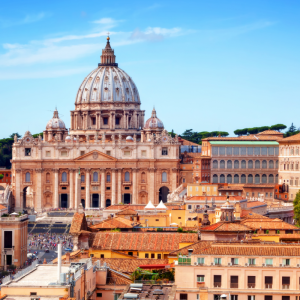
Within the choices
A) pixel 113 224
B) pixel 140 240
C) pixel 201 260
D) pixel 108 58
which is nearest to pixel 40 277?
pixel 201 260

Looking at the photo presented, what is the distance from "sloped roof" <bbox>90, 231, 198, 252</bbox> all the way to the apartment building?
1634 centimetres

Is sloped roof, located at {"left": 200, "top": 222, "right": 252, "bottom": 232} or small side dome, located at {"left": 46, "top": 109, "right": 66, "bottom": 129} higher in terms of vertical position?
small side dome, located at {"left": 46, "top": 109, "right": 66, "bottom": 129}

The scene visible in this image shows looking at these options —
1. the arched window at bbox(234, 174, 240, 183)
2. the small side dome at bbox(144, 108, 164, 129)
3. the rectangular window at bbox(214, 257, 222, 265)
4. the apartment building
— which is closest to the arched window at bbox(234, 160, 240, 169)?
the arched window at bbox(234, 174, 240, 183)

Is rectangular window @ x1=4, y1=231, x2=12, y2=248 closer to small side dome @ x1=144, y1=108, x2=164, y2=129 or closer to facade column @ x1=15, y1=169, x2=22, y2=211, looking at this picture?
facade column @ x1=15, y1=169, x2=22, y2=211

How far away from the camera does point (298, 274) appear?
130ft

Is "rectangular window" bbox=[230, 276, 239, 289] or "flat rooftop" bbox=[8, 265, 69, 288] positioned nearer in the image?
"flat rooftop" bbox=[8, 265, 69, 288]

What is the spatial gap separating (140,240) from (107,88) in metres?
112

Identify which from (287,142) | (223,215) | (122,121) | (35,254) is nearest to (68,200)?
(122,121)

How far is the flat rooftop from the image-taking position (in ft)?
121

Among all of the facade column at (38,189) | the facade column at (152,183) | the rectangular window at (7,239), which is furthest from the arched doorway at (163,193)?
the rectangular window at (7,239)

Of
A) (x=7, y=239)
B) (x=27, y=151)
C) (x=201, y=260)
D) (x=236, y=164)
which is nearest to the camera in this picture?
(x=201, y=260)

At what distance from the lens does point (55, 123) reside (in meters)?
163

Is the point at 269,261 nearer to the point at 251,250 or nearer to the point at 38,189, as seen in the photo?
the point at 251,250

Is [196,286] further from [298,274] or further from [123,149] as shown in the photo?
[123,149]
